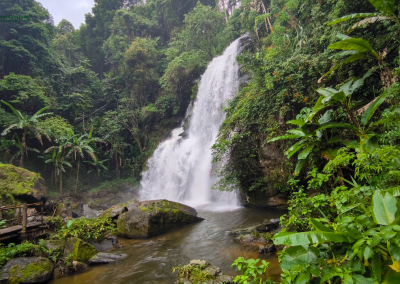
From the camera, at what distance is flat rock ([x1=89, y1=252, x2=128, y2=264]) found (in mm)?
5973

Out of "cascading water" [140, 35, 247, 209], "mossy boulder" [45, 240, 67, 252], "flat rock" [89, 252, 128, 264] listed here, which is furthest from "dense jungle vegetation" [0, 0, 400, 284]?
"mossy boulder" [45, 240, 67, 252]

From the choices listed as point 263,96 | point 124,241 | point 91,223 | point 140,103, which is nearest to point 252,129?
point 263,96

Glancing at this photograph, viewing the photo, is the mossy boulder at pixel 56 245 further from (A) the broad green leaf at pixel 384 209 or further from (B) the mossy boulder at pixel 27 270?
(A) the broad green leaf at pixel 384 209

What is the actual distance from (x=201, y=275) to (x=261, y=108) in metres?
6.59

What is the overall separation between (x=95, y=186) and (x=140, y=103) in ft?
34.0

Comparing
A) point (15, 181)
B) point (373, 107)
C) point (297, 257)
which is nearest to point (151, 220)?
point (297, 257)

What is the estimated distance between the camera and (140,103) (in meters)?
26.2

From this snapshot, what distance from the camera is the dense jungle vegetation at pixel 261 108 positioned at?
2.10 m

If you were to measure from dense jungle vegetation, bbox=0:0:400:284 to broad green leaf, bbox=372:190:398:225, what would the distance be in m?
0.01

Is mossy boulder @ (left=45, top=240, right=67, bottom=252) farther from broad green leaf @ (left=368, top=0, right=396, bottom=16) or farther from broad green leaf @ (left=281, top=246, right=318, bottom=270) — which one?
broad green leaf @ (left=368, top=0, right=396, bottom=16)

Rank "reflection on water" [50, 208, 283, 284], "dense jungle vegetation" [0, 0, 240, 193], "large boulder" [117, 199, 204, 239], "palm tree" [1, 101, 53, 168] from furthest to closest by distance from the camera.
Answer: "dense jungle vegetation" [0, 0, 240, 193]
"palm tree" [1, 101, 53, 168]
"large boulder" [117, 199, 204, 239]
"reflection on water" [50, 208, 283, 284]

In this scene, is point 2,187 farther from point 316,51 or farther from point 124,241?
point 316,51

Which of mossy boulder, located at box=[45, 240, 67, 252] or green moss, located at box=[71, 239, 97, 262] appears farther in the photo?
mossy boulder, located at box=[45, 240, 67, 252]

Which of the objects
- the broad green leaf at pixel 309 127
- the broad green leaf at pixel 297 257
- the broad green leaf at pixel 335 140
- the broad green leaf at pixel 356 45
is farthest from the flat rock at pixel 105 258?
the broad green leaf at pixel 356 45
